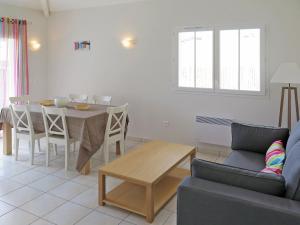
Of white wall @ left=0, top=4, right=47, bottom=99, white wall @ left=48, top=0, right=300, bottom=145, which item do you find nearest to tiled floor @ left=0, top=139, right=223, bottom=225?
white wall @ left=48, top=0, right=300, bottom=145

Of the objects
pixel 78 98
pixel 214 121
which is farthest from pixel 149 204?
pixel 78 98

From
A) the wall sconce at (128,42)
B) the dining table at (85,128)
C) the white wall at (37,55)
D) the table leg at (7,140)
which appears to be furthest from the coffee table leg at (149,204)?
the white wall at (37,55)

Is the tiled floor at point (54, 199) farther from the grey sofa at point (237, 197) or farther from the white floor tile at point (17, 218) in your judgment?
the grey sofa at point (237, 197)

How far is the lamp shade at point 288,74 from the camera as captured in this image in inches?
137

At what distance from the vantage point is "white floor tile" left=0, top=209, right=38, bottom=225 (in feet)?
8.41

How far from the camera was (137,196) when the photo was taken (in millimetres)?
2924

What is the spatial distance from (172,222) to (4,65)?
454 cm

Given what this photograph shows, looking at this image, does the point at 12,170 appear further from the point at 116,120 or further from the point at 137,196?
the point at 137,196

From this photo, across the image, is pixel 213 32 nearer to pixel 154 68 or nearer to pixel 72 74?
pixel 154 68

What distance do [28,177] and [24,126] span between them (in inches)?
35.9

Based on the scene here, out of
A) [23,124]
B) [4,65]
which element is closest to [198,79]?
[23,124]

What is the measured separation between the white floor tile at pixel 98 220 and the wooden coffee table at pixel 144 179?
0.54 feet

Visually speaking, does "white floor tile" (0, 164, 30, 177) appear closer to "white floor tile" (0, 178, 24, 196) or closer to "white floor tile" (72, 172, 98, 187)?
"white floor tile" (0, 178, 24, 196)

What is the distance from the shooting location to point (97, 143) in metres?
3.72
